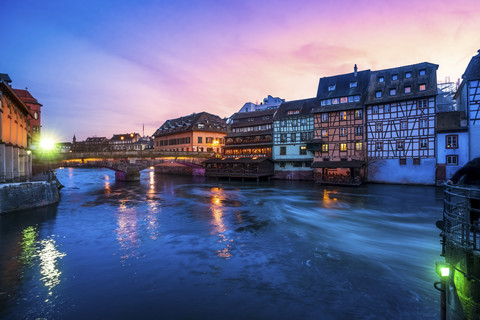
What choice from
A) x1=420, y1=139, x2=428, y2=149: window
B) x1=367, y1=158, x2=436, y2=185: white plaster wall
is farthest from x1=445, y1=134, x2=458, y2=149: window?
x1=367, y1=158, x2=436, y2=185: white plaster wall

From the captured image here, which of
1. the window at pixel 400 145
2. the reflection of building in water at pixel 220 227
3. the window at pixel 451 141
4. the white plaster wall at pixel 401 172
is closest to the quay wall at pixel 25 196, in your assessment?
the reflection of building in water at pixel 220 227

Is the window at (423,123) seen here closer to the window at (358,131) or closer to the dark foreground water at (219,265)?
the window at (358,131)

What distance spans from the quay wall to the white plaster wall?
4238cm

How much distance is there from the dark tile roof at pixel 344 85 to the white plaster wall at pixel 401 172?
485 inches

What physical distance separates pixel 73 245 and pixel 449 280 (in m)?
16.3

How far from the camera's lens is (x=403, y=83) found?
38000mm

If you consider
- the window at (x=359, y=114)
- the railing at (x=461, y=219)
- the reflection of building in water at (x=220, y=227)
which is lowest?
the reflection of building in water at (x=220, y=227)

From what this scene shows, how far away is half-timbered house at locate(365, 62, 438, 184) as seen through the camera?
35281 millimetres

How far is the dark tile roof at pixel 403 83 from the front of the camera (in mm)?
35781

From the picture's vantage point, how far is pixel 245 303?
8078 millimetres

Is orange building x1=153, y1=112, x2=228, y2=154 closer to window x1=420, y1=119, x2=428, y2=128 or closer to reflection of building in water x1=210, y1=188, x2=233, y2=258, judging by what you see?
reflection of building in water x1=210, y1=188, x2=233, y2=258

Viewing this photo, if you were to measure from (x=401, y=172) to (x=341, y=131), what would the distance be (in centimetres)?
1086

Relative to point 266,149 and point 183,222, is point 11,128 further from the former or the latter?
point 266,149

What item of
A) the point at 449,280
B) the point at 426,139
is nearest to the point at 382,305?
the point at 449,280
